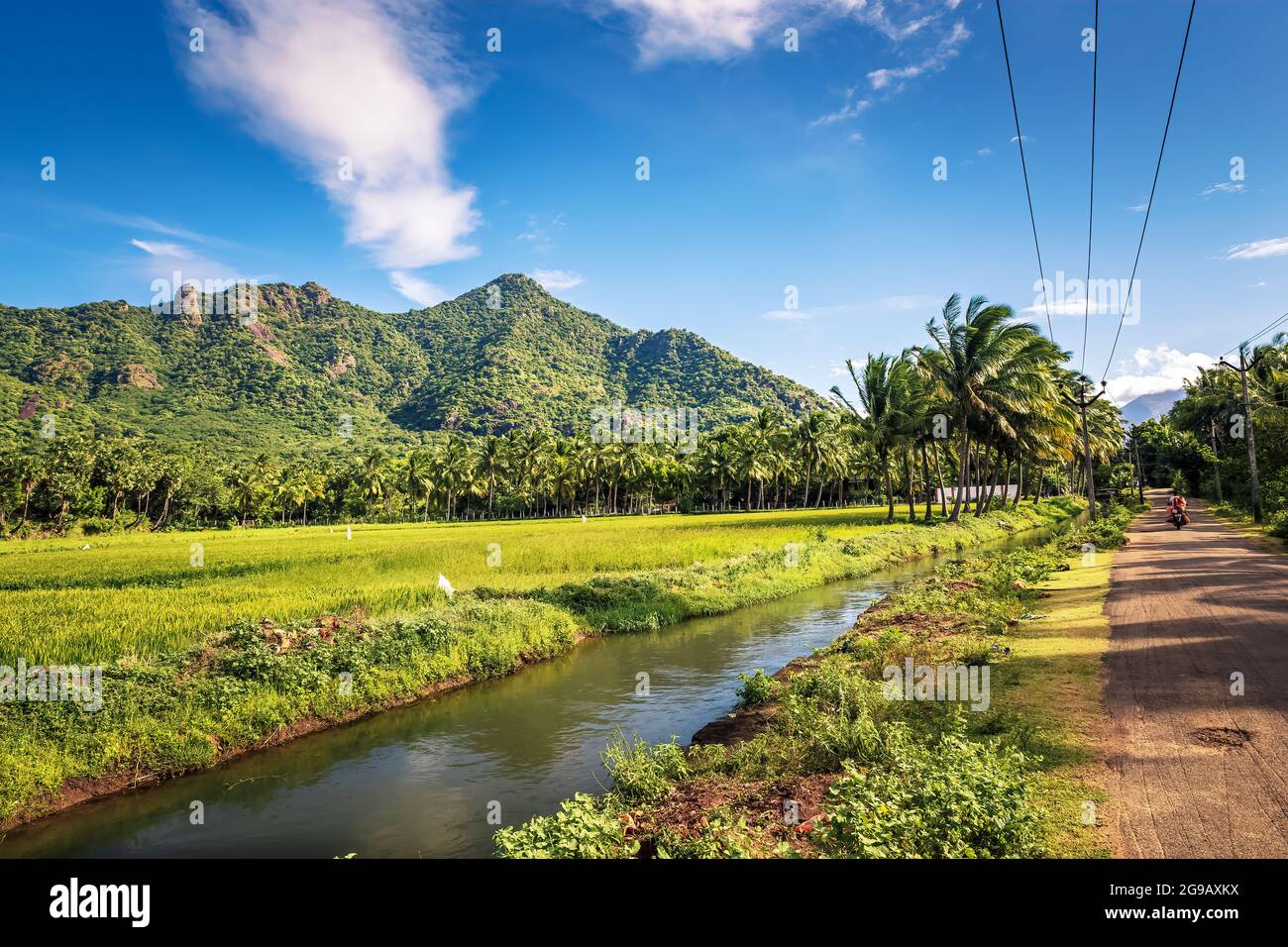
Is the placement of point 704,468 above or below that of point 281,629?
above

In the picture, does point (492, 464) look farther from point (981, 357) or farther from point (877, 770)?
point (877, 770)

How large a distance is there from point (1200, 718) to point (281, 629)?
15188 millimetres

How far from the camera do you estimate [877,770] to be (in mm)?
6957

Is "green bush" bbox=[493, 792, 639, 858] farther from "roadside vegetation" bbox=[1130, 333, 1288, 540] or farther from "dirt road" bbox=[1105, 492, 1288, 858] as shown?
"roadside vegetation" bbox=[1130, 333, 1288, 540]

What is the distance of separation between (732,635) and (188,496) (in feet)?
307

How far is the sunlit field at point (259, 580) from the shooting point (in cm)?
1412

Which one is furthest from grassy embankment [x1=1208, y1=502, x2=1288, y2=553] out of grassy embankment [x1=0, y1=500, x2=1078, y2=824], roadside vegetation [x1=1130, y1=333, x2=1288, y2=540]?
grassy embankment [x1=0, y1=500, x2=1078, y2=824]

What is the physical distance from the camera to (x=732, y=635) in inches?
758

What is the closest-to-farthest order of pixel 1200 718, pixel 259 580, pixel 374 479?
1. pixel 1200 718
2. pixel 259 580
3. pixel 374 479

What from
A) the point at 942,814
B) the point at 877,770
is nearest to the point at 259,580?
the point at 877,770

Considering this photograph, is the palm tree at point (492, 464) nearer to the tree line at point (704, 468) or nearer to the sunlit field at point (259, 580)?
the tree line at point (704, 468)

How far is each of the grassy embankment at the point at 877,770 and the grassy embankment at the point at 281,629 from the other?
643 centimetres

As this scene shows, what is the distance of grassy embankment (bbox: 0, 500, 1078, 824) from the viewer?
1041 cm

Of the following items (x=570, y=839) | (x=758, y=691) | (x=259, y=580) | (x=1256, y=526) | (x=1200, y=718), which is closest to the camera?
(x=570, y=839)
